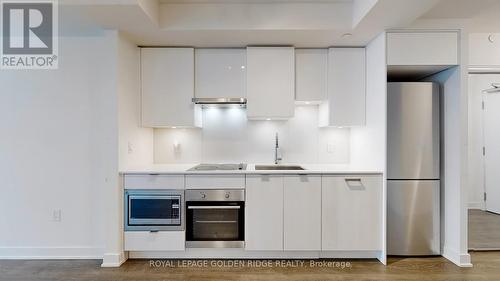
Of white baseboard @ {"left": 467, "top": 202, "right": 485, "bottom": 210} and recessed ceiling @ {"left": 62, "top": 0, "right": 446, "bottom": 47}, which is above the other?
recessed ceiling @ {"left": 62, "top": 0, "right": 446, "bottom": 47}

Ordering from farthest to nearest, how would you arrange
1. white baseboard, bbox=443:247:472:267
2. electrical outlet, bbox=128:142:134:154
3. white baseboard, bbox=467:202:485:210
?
white baseboard, bbox=467:202:485:210
electrical outlet, bbox=128:142:134:154
white baseboard, bbox=443:247:472:267

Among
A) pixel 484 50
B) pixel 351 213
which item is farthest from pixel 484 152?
pixel 351 213

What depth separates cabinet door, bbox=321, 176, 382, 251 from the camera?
9.11 feet

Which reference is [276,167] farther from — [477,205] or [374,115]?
[477,205]

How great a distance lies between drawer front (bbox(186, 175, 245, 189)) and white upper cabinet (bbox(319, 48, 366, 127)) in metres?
1.23

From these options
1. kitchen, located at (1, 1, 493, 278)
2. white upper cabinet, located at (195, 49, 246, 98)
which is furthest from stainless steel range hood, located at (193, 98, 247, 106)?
kitchen, located at (1, 1, 493, 278)

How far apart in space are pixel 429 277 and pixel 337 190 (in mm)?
1075

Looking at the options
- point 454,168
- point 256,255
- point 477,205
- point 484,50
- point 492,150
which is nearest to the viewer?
point 454,168

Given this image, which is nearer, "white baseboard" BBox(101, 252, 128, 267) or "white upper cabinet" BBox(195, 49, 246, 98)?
"white baseboard" BBox(101, 252, 128, 267)

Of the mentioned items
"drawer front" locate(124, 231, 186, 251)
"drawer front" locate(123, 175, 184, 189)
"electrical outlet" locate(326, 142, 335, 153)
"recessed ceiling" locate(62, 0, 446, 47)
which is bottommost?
"drawer front" locate(124, 231, 186, 251)

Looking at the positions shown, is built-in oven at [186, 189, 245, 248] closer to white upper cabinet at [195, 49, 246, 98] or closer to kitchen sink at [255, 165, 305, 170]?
kitchen sink at [255, 165, 305, 170]

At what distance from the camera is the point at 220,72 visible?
3.17 m

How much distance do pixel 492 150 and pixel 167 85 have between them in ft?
15.1

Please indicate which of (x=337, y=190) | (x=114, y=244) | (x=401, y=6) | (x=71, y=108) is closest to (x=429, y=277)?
(x=337, y=190)
